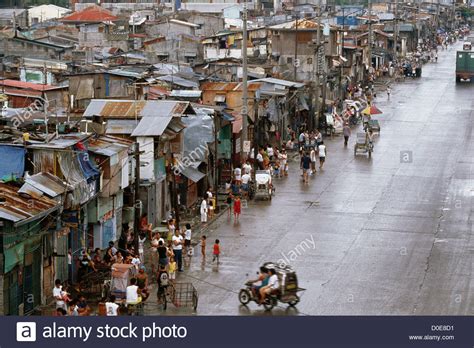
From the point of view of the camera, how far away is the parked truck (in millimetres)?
105800

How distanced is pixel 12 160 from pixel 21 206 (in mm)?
3478

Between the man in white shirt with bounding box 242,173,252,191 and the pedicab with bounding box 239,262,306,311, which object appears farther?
the man in white shirt with bounding box 242,173,252,191

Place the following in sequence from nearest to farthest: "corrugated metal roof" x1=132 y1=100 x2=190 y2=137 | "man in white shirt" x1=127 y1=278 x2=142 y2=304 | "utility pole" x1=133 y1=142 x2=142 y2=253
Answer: "man in white shirt" x1=127 y1=278 x2=142 y2=304 → "utility pole" x1=133 y1=142 x2=142 y2=253 → "corrugated metal roof" x1=132 y1=100 x2=190 y2=137

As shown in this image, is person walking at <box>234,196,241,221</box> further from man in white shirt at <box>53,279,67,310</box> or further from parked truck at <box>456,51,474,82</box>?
parked truck at <box>456,51,474,82</box>

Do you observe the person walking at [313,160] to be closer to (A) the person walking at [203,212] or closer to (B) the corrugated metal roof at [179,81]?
(B) the corrugated metal roof at [179,81]

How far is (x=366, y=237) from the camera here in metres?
37.6

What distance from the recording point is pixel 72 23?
103m

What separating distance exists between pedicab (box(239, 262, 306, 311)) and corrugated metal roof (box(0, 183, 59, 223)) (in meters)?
5.03

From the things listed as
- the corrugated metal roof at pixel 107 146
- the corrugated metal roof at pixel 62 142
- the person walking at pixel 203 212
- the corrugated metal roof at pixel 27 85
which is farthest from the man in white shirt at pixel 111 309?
the corrugated metal roof at pixel 27 85

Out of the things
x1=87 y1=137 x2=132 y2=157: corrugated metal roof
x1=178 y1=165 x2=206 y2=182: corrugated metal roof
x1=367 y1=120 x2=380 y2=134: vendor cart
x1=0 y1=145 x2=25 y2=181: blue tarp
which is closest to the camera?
x1=0 y1=145 x2=25 y2=181: blue tarp

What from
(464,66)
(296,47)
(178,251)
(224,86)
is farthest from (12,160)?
(464,66)

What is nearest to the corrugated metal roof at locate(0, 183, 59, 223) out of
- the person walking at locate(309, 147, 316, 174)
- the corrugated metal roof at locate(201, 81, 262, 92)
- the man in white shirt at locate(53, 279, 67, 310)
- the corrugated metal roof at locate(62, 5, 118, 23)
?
the man in white shirt at locate(53, 279, 67, 310)

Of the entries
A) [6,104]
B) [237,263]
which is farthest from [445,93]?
[237,263]

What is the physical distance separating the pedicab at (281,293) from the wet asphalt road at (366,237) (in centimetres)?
21
